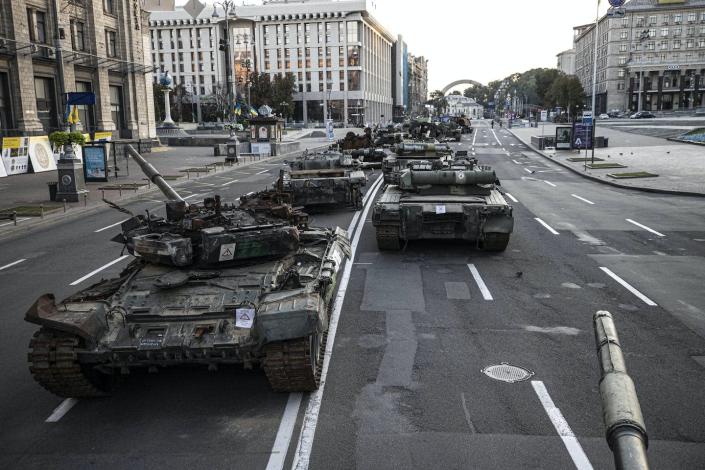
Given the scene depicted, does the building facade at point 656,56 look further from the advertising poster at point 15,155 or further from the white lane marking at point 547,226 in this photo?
the white lane marking at point 547,226

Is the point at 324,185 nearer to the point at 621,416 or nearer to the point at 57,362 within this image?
the point at 57,362

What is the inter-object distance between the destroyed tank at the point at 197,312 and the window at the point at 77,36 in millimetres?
42421

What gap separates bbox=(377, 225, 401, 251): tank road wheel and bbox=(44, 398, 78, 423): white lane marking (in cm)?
776

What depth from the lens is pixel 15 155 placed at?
3384 centimetres

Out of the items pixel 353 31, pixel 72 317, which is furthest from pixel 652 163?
pixel 353 31

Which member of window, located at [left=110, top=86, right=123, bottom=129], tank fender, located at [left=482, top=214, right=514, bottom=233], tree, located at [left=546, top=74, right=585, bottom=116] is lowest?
tank fender, located at [left=482, top=214, right=514, bottom=233]

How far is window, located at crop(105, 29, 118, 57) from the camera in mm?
49322

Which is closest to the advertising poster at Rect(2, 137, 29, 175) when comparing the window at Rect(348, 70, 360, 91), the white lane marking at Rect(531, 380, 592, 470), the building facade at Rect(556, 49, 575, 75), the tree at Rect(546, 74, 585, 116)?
the white lane marking at Rect(531, 380, 592, 470)

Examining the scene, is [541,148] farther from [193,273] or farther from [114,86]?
[193,273]

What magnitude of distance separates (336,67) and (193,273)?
368ft

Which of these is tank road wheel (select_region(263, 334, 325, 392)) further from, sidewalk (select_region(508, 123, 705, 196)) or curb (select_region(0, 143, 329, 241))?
sidewalk (select_region(508, 123, 705, 196))

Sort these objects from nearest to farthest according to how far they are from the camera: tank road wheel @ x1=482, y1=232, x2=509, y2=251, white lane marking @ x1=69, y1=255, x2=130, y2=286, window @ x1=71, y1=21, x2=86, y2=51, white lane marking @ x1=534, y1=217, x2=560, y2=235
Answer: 1. white lane marking @ x1=69, y1=255, x2=130, y2=286
2. tank road wheel @ x1=482, y1=232, x2=509, y2=251
3. white lane marking @ x1=534, y1=217, x2=560, y2=235
4. window @ x1=71, y1=21, x2=86, y2=51

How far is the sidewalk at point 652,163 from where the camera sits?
89.3 feet

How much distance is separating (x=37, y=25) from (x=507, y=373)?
43.0 meters
